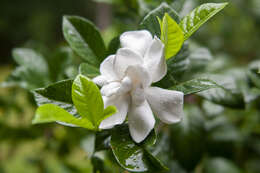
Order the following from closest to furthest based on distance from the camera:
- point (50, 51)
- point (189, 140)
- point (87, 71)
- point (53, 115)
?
1. point (53, 115)
2. point (87, 71)
3. point (189, 140)
4. point (50, 51)

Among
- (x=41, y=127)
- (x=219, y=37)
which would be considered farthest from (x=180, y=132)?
(x=219, y=37)

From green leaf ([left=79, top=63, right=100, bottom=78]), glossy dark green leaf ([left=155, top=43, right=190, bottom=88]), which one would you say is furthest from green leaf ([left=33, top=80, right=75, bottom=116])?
glossy dark green leaf ([left=155, top=43, right=190, bottom=88])

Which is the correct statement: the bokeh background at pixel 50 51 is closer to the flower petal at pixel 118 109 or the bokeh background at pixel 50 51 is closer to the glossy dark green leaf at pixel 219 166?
the glossy dark green leaf at pixel 219 166

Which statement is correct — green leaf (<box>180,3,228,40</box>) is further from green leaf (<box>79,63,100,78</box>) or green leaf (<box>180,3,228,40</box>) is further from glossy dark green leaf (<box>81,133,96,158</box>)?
glossy dark green leaf (<box>81,133,96,158</box>)

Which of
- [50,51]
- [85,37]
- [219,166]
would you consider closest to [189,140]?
[219,166]

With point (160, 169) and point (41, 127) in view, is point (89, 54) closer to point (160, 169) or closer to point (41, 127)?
point (160, 169)

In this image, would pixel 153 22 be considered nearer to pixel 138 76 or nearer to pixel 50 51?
pixel 138 76
